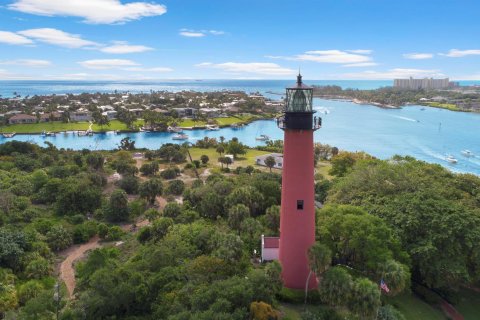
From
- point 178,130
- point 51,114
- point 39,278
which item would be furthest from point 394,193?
point 51,114

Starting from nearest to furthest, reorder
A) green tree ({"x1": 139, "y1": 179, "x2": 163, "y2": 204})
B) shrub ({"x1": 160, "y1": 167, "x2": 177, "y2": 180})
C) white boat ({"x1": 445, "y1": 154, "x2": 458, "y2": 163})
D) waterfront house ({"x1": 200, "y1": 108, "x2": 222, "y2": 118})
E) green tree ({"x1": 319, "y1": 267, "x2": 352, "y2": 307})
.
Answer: green tree ({"x1": 319, "y1": 267, "x2": 352, "y2": 307}) < green tree ({"x1": 139, "y1": 179, "x2": 163, "y2": 204}) < shrub ({"x1": 160, "y1": 167, "x2": 177, "y2": 180}) < white boat ({"x1": 445, "y1": 154, "x2": 458, "y2": 163}) < waterfront house ({"x1": 200, "y1": 108, "x2": 222, "y2": 118})

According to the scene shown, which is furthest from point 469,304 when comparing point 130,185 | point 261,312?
point 130,185

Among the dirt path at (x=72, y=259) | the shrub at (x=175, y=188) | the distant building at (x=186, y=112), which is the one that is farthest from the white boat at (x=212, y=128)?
the dirt path at (x=72, y=259)

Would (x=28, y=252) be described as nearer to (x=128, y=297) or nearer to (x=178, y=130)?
(x=128, y=297)

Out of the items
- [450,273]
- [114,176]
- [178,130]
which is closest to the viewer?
[450,273]

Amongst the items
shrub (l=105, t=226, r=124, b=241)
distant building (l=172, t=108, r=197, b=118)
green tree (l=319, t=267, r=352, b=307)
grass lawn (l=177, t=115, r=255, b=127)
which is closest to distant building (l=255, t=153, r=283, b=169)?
shrub (l=105, t=226, r=124, b=241)

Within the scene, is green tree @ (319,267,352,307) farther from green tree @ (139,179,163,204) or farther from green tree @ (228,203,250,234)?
green tree @ (139,179,163,204)

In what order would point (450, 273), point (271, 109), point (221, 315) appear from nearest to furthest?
point (221, 315) → point (450, 273) → point (271, 109)
